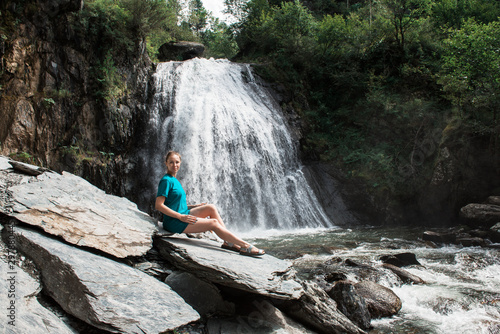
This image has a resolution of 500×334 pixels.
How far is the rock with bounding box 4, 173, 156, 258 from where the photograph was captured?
3.41 m

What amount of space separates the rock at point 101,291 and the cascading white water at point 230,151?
28.7ft

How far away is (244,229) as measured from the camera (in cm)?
1214

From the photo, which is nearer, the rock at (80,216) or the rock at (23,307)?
the rock at (23,307)

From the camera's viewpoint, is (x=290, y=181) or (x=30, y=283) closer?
(x=30, y=283)

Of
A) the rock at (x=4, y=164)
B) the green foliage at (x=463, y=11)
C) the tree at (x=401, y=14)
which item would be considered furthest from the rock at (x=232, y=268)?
the green foliage at (x=463, y=11)

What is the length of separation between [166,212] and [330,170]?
38.6 ft

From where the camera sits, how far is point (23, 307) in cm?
258

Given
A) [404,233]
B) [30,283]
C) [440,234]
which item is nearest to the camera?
[30,283]

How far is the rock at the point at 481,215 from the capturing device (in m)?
9.91

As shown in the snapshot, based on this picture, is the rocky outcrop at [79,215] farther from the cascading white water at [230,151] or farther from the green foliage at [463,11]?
the green foliage at [463,11]

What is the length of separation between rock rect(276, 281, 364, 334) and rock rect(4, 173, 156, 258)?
1.95 m

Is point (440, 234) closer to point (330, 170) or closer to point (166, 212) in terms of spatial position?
point (330, 170)

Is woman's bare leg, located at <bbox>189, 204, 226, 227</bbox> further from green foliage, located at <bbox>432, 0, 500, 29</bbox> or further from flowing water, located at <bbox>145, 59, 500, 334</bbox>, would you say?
green foliage, located at <bbox>432, 0, 500, 29</bbox>

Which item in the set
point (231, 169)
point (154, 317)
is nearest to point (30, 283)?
point (154, 317)
